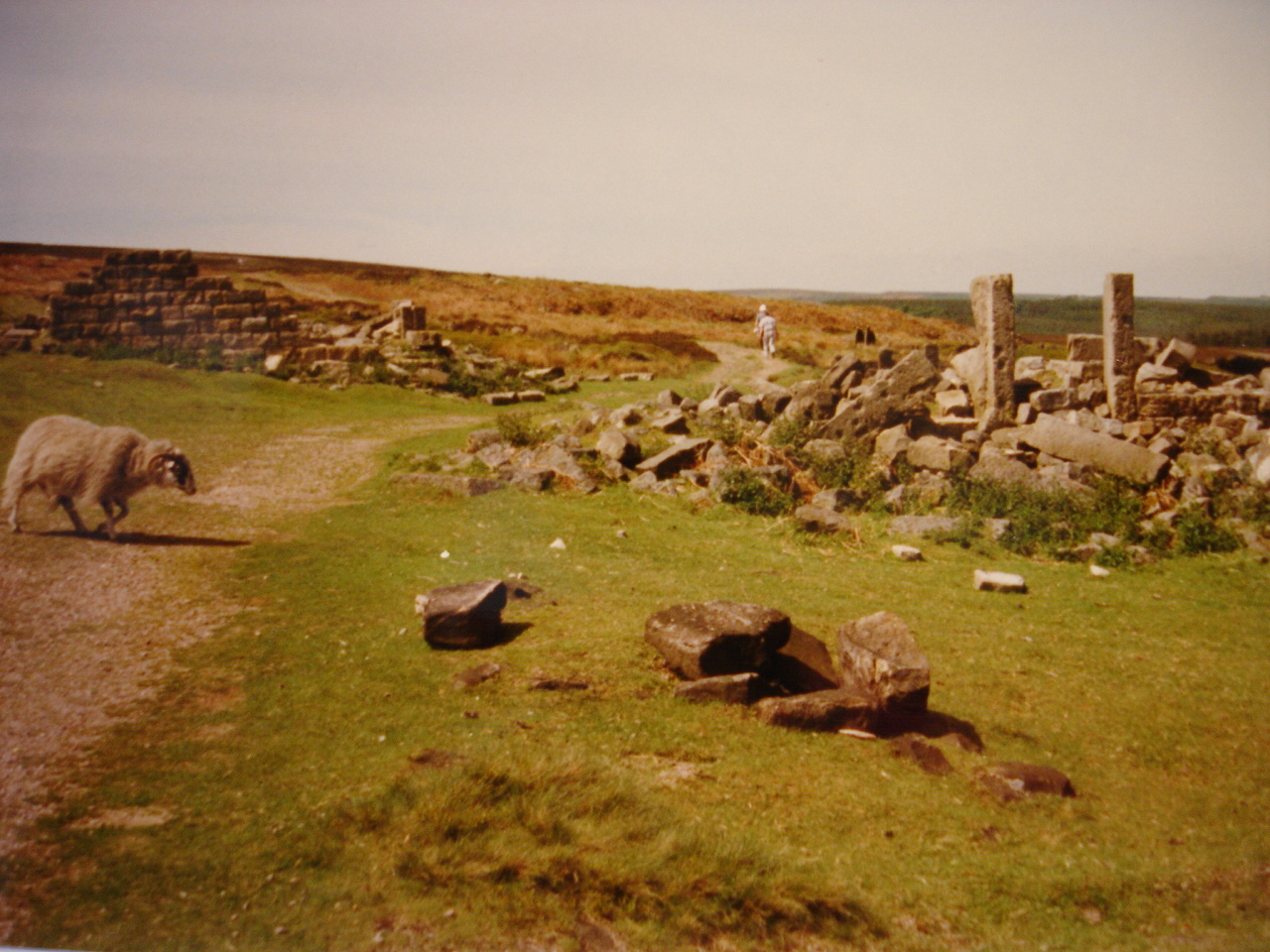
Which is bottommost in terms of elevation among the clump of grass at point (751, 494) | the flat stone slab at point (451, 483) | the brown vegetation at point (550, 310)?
the clump of grass at point (751, 494)

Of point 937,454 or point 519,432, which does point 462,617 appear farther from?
point 937,454

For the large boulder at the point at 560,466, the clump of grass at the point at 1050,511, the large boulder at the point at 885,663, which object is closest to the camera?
the large boulder at the point at 885,663

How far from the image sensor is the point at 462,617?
4.74 meters

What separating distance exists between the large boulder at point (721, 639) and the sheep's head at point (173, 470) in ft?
11.3

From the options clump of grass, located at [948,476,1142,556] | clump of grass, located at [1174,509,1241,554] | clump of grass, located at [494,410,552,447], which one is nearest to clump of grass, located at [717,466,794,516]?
clump of grass, located at [948,476,1142,556]

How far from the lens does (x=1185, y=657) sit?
507 cm

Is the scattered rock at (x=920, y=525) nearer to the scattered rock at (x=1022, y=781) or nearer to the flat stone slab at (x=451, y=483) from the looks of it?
the scattered rock at (x=1022, y=781)

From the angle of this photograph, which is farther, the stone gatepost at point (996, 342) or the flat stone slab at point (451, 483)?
the stone gatepost at point (996, 342)

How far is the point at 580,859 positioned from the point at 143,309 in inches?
313

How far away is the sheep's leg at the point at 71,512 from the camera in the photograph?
16.0 feet

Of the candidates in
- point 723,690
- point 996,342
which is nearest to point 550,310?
point 996,342

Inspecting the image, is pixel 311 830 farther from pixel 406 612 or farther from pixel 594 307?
pixel 594 307

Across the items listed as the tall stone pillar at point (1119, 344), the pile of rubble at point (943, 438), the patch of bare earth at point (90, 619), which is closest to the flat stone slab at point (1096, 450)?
the pile of rubble at point (943, 438)

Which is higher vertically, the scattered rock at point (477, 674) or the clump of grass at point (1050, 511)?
the clump of grass at point (1050, 511)
